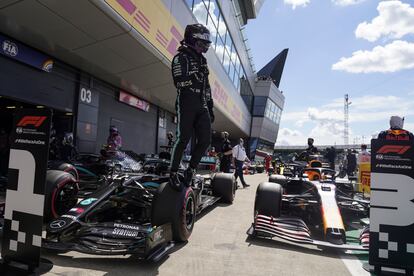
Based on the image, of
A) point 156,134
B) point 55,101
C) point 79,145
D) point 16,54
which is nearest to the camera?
point 16,54

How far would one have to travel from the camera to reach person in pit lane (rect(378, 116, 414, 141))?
5.11 meters

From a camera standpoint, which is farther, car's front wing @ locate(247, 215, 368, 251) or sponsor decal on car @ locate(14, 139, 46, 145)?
car's front wing @ locate(247, 215, 368, 251)

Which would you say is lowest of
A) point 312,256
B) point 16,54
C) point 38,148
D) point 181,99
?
point 312,256

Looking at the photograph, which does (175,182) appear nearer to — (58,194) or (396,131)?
(58,194)

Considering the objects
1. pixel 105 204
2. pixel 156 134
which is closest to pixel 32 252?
pixel 105 204

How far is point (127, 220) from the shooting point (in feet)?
12.5

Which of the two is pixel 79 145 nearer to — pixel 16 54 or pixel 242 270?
pixel 16 54

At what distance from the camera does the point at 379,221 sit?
303 centimetres

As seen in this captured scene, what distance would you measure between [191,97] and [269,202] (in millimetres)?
1761

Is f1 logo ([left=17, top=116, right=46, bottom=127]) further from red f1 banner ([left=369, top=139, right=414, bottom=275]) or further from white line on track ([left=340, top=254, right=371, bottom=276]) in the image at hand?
white line on track ([left=340, top=254, right=371, bottom=276])

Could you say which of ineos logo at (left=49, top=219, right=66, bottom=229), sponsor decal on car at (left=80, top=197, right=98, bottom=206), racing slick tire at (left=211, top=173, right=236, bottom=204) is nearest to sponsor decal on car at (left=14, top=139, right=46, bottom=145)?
ineos logo at (left=49, top=219, right=66, bottom=229)

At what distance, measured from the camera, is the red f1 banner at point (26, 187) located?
8.14 feet

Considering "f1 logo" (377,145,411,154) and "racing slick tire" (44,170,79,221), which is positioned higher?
"f1 logo" (377,145,411,154)

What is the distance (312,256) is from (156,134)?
46.0 ft
